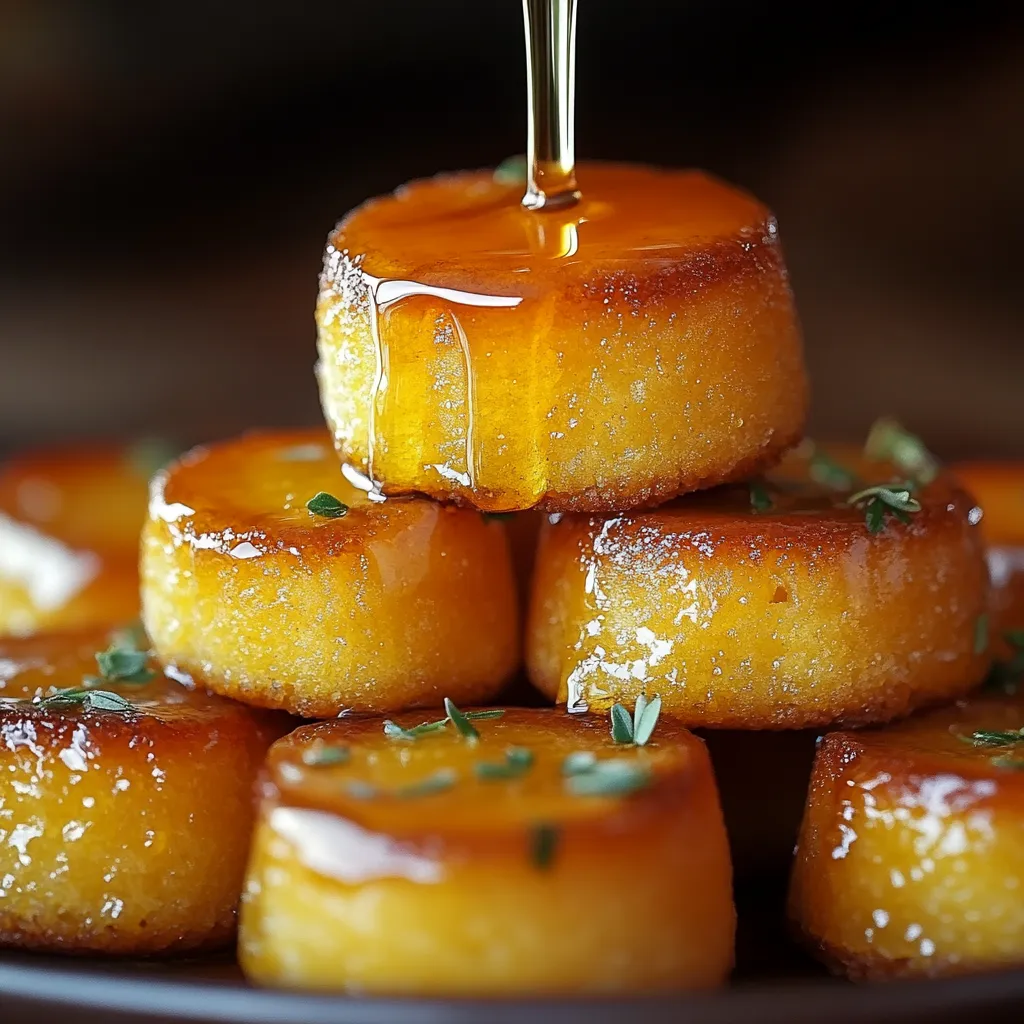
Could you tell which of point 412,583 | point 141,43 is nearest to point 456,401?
point 412,583

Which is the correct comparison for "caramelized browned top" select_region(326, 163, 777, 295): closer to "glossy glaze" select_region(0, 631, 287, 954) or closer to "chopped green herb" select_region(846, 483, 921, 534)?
"chopped green herb" select_region(846, 483, 921, 534)

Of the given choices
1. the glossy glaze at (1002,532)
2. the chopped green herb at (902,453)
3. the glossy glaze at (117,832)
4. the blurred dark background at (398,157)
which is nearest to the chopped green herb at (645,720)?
the glossy glaze at (117,832)

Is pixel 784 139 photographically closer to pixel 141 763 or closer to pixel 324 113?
pixel 324 113

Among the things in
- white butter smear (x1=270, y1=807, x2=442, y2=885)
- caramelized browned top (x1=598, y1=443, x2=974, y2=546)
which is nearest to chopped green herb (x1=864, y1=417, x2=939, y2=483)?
caramelized browned top (x1=598, y1=443, x2=974, y2=546)

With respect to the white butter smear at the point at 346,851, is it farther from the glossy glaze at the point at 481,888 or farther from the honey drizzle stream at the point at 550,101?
the honey drizzle stream at the point at 550,101

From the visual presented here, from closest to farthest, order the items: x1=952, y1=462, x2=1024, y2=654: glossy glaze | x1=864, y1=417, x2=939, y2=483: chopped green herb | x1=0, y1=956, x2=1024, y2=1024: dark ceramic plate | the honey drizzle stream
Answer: x1=0, y1=956, x2=1024, y2=1024: dark ceramic plate, the honey drizzle stream, x1=864, y1=417, x2=939, y2=483: chopped green herb, x1=952, y1=462, x2=1024, y2=654: glossy glaze

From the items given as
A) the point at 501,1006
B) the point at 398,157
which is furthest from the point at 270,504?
the point at 398,157
